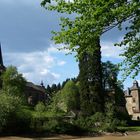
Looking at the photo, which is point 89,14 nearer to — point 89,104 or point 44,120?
point 44,120

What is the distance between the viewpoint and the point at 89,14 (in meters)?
17.0

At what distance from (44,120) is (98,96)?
21.5 m

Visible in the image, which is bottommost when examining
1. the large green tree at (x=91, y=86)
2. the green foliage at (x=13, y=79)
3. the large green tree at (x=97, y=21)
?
the large green tree at (x=97, y=21)

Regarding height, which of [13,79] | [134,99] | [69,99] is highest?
[134,99]

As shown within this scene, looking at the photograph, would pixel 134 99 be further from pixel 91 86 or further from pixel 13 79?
pixel 91 86

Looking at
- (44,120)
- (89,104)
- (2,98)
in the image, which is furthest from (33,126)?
(89,104)

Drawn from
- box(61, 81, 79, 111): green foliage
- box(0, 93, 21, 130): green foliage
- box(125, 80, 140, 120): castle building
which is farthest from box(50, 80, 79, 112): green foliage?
box(0, 93, 21, 130): green foliage

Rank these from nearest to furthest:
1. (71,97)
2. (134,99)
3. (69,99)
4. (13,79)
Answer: (13,79) < (69,99) < (71,97) < (134,99)

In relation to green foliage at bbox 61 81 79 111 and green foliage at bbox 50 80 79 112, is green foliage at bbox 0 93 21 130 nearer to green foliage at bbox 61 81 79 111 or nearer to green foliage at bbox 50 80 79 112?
green foliage at bbox 50 80 79 112

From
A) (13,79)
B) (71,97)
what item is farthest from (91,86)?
(71,97)

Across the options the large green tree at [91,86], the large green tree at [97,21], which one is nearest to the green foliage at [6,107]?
the large green tree at [91,86]

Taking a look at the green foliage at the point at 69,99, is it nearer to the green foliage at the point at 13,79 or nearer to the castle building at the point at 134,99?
the green foliage at the point at 13,79

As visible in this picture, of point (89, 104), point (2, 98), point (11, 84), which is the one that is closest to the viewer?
point (2, 98)

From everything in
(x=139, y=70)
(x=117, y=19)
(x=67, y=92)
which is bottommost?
(x=139, y=70)
